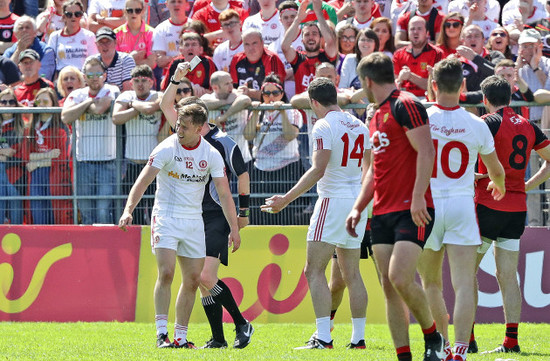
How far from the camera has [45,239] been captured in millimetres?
12734

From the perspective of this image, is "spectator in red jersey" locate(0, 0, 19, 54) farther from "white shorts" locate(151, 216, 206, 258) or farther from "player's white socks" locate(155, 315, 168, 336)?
"player's white socks" locate(155, 315, 168, 336)

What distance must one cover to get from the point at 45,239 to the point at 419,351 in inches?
227

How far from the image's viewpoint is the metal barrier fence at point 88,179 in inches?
493

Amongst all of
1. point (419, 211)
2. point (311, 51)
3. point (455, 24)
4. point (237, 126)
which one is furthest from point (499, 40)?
point (419, 211)

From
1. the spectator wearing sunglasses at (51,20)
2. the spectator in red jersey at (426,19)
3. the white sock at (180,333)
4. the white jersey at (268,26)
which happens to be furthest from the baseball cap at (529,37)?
the spectator wearing sunglasses at (51,20)

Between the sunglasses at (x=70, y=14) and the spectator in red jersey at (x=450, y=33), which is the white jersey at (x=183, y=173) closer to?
the spectator in red jersey at (x=450, y=33)

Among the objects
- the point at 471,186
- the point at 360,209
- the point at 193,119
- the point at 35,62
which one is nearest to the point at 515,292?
the point at 471,186

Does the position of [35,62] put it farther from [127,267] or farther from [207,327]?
[207,327]

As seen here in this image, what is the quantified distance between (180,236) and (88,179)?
→ 379 cm

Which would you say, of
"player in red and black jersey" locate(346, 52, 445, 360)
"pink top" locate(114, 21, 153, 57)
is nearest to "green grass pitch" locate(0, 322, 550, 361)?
"player in red and black jersey" locate(346, 52, 445, 360)

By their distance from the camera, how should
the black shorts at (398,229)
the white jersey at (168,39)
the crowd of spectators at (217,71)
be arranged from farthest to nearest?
the white jersey at (168,39) < the crowd of spectators at (217,71) < the black shorts at (398,229)

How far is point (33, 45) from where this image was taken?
610 inches

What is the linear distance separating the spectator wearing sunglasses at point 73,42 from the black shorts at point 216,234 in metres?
6.47

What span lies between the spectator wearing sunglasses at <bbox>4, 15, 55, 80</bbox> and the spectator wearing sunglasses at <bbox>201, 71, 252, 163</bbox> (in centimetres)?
400
